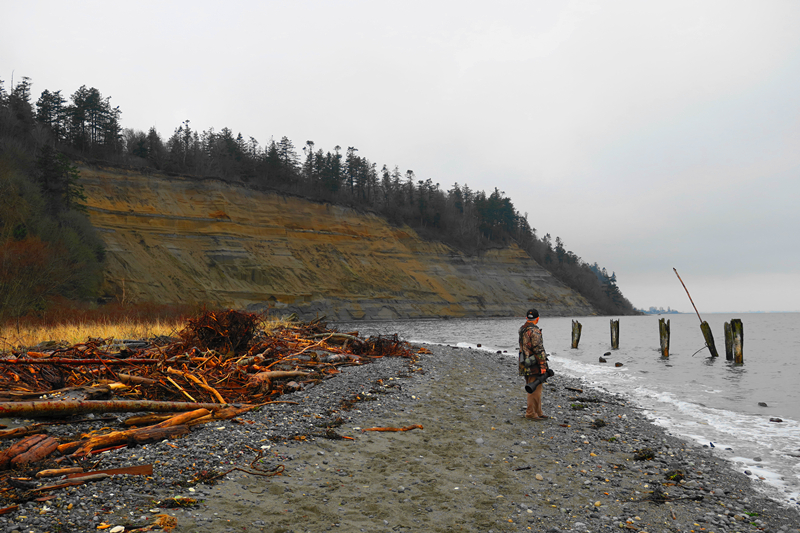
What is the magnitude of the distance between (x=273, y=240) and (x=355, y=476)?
50634 millimetres

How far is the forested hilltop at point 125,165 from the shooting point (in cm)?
2430

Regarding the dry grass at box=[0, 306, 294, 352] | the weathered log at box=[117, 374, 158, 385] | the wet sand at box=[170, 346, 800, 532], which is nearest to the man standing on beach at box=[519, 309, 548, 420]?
the wet sand at box=[170, 346, 800, 532]

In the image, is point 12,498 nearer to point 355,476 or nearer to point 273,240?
point 355,476

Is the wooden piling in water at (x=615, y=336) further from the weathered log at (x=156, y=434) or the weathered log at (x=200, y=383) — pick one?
Answer: the weathered log at (x=156, y=434)

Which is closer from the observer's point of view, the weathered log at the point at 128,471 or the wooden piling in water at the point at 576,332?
the weathered log at the point at 128,471

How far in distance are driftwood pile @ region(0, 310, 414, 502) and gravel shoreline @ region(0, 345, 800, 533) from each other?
1.20 ft

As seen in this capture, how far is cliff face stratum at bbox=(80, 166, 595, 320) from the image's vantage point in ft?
141

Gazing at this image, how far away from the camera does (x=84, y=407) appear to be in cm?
587

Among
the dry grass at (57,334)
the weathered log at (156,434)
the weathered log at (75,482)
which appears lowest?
the weathered log at (156,434)

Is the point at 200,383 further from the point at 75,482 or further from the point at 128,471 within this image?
the point at 75,482

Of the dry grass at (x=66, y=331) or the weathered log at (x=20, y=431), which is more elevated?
the dry grass at (x=66, y=331)

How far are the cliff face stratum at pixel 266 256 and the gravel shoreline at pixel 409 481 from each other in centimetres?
3202

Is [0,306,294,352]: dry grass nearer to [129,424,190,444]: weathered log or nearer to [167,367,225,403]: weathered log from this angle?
[167,367,225,403]: weathered log

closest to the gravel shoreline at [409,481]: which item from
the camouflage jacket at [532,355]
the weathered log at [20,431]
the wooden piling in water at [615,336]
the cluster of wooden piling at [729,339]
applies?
the weathered log at [20,431]
